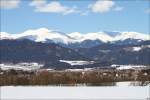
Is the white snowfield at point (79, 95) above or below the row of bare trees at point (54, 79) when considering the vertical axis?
below

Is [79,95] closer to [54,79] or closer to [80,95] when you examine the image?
[80,95]

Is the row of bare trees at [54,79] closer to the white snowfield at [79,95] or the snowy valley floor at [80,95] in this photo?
the snowy valley floor at [80,95]

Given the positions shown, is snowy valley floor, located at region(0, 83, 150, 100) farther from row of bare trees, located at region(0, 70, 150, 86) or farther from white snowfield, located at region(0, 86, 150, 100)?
row of bare trees, located at region(0, 70, 150, 86)

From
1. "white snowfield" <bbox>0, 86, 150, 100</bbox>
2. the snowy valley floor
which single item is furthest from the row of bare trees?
"white snowfield" <bbox>0, 86, 150, 100</bbox>

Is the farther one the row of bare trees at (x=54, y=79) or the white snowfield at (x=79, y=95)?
the row of bare trees at (x=54, y=79)

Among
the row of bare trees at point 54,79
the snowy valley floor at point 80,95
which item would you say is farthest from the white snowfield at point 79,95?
the row of bare trees at point 54,79

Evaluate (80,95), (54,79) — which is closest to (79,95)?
(80,95)

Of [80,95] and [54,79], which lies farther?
[54,79]

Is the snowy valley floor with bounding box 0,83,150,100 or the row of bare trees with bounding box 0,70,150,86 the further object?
the row of bare trees with bounding box 0,70,150,86

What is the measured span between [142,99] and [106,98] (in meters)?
3.24

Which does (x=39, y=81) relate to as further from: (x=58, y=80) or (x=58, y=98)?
(x=58, y=98)

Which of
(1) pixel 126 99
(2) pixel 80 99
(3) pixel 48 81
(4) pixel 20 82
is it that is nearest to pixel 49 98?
(2) pixel 80 99

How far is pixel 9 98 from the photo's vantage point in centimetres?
3338

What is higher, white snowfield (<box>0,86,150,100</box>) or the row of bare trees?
the row of bare trees
